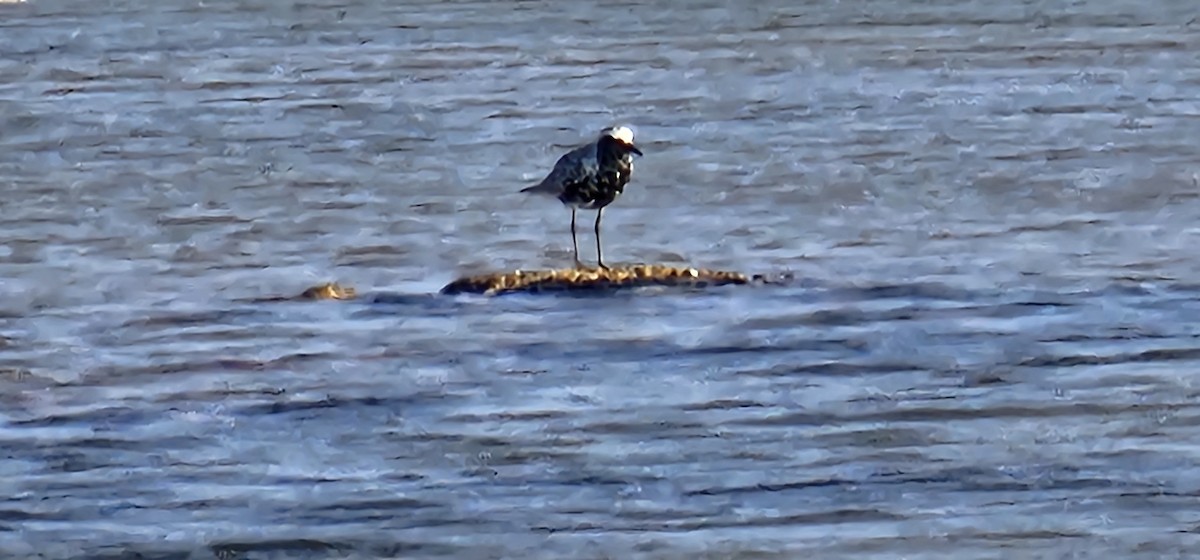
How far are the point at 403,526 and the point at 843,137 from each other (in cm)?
1283

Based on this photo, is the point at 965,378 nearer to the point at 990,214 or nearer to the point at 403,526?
the point at 403,526

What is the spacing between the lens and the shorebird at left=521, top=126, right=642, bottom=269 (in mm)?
13625

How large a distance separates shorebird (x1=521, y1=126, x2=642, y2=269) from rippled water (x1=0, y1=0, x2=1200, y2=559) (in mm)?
682

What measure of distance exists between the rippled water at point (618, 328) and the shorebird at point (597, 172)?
0.68m

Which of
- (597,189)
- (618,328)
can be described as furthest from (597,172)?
(618,328)

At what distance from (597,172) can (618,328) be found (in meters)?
2.06

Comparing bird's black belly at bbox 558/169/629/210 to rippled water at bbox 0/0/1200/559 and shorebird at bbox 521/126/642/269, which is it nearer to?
shorebird at bbox 521/126/642/269

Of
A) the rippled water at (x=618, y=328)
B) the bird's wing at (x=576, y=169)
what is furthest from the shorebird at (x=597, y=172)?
the rippled water at (x=618, y=328)

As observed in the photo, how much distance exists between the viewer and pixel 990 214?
15.9 m

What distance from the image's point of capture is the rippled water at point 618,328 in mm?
8531

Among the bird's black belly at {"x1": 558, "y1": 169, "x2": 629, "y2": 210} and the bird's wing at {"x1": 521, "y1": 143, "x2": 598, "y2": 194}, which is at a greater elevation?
the bird's wing at {"x1": 521, "y1": 143, "x2": 598, "y2": 194}

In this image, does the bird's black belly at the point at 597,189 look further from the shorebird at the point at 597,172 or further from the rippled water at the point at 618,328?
the rippled water at the point at 618,328

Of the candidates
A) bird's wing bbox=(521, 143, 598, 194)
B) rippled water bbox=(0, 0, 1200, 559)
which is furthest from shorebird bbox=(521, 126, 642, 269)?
rippled water bbox=(0, 0, 1200, 559)

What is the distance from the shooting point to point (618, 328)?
38.7 feet
